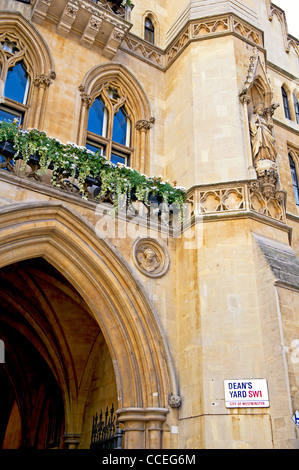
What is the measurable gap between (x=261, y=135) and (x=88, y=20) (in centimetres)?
523

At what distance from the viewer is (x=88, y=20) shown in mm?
11852

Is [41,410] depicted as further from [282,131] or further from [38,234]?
[282,131]

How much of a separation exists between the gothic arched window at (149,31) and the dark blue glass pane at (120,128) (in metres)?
2.87

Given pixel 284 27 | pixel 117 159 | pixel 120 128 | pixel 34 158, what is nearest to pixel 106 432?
pixel 34 158

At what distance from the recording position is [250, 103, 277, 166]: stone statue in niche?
34.5 feet

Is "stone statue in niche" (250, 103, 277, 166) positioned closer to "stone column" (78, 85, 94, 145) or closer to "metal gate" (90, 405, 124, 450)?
"stone column" (78, 85, 94, 145)

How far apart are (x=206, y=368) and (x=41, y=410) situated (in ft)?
27.2

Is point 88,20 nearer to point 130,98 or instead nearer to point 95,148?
point 130,98

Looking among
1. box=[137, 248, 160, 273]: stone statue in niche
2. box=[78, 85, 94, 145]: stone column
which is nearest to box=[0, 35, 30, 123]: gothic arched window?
box=[78, 85, 94, 145]: stone column

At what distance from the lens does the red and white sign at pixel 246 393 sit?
310 inches

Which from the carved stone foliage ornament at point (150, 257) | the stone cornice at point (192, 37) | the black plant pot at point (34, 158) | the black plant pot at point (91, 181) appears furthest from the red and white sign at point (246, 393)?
the stone cornice at point (192, 37)

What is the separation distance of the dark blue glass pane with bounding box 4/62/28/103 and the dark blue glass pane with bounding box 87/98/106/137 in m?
1.70

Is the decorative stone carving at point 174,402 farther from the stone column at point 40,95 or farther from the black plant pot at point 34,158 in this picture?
the stone column at point 40,95

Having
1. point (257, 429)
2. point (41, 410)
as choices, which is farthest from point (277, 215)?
point (41, 410)
